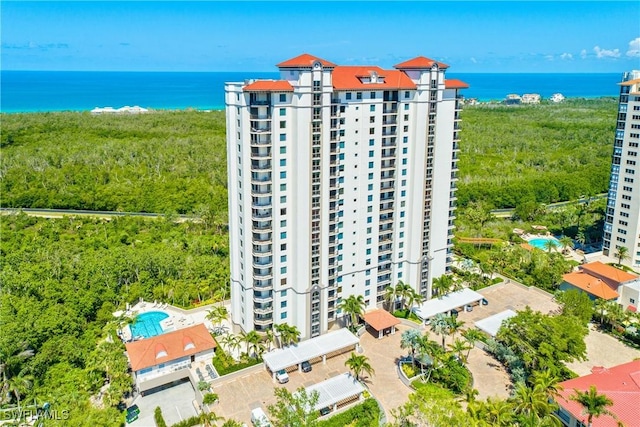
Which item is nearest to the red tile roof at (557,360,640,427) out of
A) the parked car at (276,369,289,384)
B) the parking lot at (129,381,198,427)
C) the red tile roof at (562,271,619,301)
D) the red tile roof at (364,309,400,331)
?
the red tile roof at (562,271,619,301)

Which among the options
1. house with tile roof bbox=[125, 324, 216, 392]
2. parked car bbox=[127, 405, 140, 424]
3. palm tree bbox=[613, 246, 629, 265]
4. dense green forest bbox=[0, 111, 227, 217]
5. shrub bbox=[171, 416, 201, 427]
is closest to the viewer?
shrub bbox=[171, 416, 201, 427]

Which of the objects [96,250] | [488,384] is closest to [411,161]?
[488,384]

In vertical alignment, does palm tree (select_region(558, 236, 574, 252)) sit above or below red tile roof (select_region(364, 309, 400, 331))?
above

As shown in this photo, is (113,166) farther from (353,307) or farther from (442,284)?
(442,284)

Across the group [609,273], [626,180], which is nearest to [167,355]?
[609,273]

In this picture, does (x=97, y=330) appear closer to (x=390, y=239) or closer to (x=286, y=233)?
(x=286, y=233)

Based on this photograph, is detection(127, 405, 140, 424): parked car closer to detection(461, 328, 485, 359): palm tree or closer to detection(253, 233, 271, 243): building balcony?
detection(253, 233, 271, 243): building balcony

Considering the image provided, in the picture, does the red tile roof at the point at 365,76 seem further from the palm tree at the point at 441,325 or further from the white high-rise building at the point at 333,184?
the palm tree at the point at 441,325
